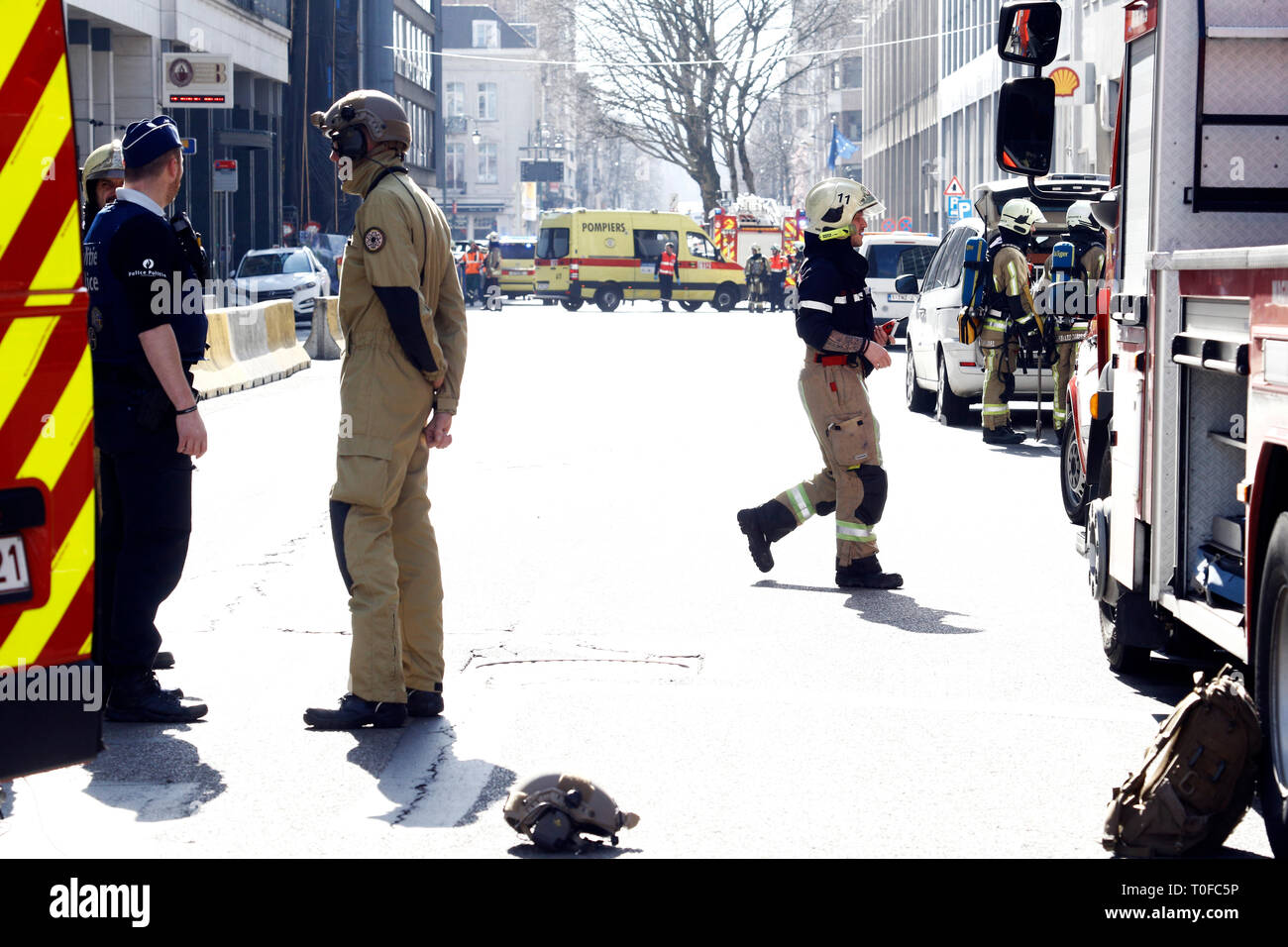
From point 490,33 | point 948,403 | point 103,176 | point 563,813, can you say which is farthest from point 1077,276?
point 490,33

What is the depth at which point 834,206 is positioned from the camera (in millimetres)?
8602

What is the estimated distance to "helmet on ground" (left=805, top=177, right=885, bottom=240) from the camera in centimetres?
860

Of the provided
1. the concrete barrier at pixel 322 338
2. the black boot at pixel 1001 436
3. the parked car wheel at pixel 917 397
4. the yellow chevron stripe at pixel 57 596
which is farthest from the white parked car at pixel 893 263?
the yellow chevron stripe at pixel 57 596

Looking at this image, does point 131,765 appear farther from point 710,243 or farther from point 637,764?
point 710,243

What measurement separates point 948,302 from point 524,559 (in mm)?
8732

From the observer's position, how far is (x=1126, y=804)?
180 inches

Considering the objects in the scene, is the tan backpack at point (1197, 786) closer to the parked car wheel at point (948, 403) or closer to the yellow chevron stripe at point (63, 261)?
the yellow chevron stripe at point (63, 261)

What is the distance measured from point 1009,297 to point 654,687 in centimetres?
938

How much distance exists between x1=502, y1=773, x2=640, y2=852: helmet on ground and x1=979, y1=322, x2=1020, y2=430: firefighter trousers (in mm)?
11079

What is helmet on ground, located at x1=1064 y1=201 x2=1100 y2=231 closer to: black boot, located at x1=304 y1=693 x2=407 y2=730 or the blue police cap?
the blue police cap

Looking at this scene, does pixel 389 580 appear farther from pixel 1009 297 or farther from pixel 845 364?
pixel 1009 297

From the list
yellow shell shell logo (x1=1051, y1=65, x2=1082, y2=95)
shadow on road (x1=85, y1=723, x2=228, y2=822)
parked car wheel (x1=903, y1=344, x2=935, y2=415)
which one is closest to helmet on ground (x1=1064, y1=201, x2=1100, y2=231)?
parked car wheel (x1=903, y1=344, x2=935, y2=415)

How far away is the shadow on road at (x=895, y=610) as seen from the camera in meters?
7.84

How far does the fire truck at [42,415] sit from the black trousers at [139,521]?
6.54 ft
